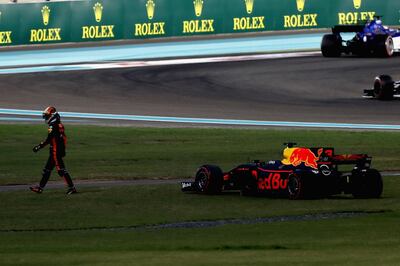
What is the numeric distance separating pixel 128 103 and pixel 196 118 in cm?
423

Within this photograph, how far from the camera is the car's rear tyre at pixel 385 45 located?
54062 mm

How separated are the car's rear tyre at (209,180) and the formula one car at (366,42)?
31.7m

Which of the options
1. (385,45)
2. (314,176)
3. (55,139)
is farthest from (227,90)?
(314,176)

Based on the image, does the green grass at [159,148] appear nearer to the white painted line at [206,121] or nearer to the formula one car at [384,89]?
the white painted line at [206,121]

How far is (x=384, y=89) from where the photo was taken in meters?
42.8

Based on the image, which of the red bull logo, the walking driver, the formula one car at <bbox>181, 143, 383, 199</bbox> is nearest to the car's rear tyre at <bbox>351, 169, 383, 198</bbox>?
the formula one car at <bbox>181, 143, 383, 199</bbox>

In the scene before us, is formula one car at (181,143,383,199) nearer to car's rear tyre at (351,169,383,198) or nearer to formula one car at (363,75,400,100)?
car's rear tyre at (351,169,383,198)

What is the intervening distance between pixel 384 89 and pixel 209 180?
21356 millimetres

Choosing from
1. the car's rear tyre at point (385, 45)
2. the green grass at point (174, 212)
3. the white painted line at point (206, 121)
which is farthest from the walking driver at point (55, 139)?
the car's rear tyre at point (385, 45)

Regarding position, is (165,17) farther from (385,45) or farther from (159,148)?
(159,148)

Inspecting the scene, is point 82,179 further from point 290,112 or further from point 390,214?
point 290,112

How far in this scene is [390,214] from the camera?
747 inches

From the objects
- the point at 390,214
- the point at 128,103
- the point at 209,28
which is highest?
the point at 209,28

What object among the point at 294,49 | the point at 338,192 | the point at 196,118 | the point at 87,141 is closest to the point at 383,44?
the point at 294,49
